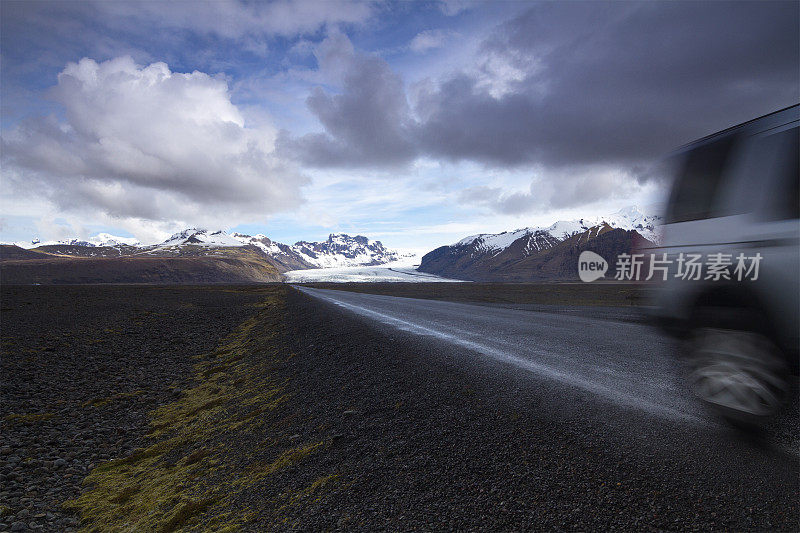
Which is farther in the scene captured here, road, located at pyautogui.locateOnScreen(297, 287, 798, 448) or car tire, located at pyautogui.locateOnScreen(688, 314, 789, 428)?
road, located at pyautogui.locateOnScreen(297, 287, 798, 448)

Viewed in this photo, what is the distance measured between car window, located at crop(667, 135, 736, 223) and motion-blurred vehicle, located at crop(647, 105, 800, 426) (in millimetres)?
15

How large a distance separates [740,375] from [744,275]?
3.51ft

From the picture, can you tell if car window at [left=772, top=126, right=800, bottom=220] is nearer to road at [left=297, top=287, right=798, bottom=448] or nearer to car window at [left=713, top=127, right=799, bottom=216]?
car window at [left=713, top=127, right=799, bottom=216]

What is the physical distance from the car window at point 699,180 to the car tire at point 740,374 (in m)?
1.54

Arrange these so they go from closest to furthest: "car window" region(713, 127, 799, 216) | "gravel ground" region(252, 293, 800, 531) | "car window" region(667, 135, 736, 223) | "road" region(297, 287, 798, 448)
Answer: "gravel ground" region(252, 293, 800, 531), "car window" region(713, 127, 799, 216), "road" region(297, 287, 798, 448), "car window" region(667, 135, 736, 223)

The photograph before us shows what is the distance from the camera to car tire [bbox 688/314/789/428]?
3.59m

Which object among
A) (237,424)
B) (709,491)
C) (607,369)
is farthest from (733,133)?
(237,424)

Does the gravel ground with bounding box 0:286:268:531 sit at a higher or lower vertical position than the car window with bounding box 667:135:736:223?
lower

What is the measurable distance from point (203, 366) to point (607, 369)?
14307 millimetres

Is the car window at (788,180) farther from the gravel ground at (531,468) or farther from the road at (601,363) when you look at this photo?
the gravel ground at (531,468)

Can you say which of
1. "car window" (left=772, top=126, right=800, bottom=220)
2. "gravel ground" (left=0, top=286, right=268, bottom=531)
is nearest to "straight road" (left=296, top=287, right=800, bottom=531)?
"car window" (left=772, top=126, right=800, bottom=220)

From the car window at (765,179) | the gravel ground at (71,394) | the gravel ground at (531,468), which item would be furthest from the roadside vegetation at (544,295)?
the gravel ground at (71,394)

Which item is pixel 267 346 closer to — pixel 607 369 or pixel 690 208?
pixel 607 369

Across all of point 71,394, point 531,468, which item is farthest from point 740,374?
point 71,394
